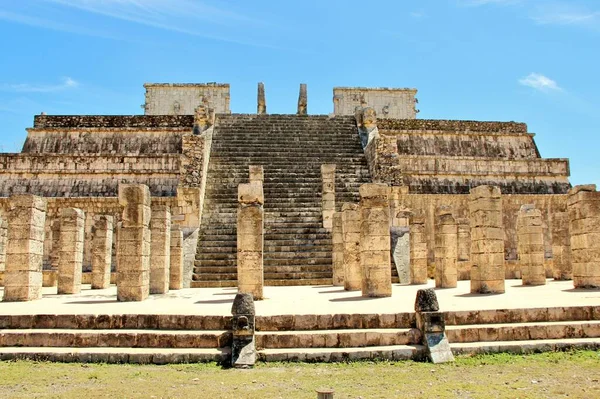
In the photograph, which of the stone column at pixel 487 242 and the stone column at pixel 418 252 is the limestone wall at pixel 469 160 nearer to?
the stone column at pixel 418 252

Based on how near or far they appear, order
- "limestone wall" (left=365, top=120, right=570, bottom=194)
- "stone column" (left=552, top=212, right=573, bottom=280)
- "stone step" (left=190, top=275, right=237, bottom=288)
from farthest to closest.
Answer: "limestone wall" (left=365, top=120, right=570, bottom=194) → "stone column" (left=552, top=212, right=573, bottom=280) → "stone step" (left=190, top=275, right=237, bottom=288)

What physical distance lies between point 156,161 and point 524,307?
19.6 metres

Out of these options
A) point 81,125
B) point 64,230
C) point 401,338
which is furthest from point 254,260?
point 81,125

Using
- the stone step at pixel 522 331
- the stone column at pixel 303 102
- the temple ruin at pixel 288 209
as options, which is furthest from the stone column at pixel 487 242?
the stone column at pixel 303 102

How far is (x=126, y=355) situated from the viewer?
823cm

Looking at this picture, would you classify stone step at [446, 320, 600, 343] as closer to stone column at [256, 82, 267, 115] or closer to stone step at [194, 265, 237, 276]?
stone step at [194, 265, 237, 276]

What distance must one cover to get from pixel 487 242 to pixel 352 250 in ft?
11.8

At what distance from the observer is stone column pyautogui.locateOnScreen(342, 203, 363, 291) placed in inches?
581

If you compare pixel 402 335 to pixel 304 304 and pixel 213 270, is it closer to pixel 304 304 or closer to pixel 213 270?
pixel 304 304

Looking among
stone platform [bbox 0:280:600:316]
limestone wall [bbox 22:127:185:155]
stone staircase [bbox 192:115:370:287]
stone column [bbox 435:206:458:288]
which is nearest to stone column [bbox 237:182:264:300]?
stone platform [bbox 0:280:600:316]

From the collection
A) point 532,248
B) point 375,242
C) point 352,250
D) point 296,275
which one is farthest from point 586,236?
point 296,275

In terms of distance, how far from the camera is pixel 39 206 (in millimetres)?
13344

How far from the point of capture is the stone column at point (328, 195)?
20.1m

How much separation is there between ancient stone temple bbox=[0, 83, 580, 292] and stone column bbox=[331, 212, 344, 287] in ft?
0.18
